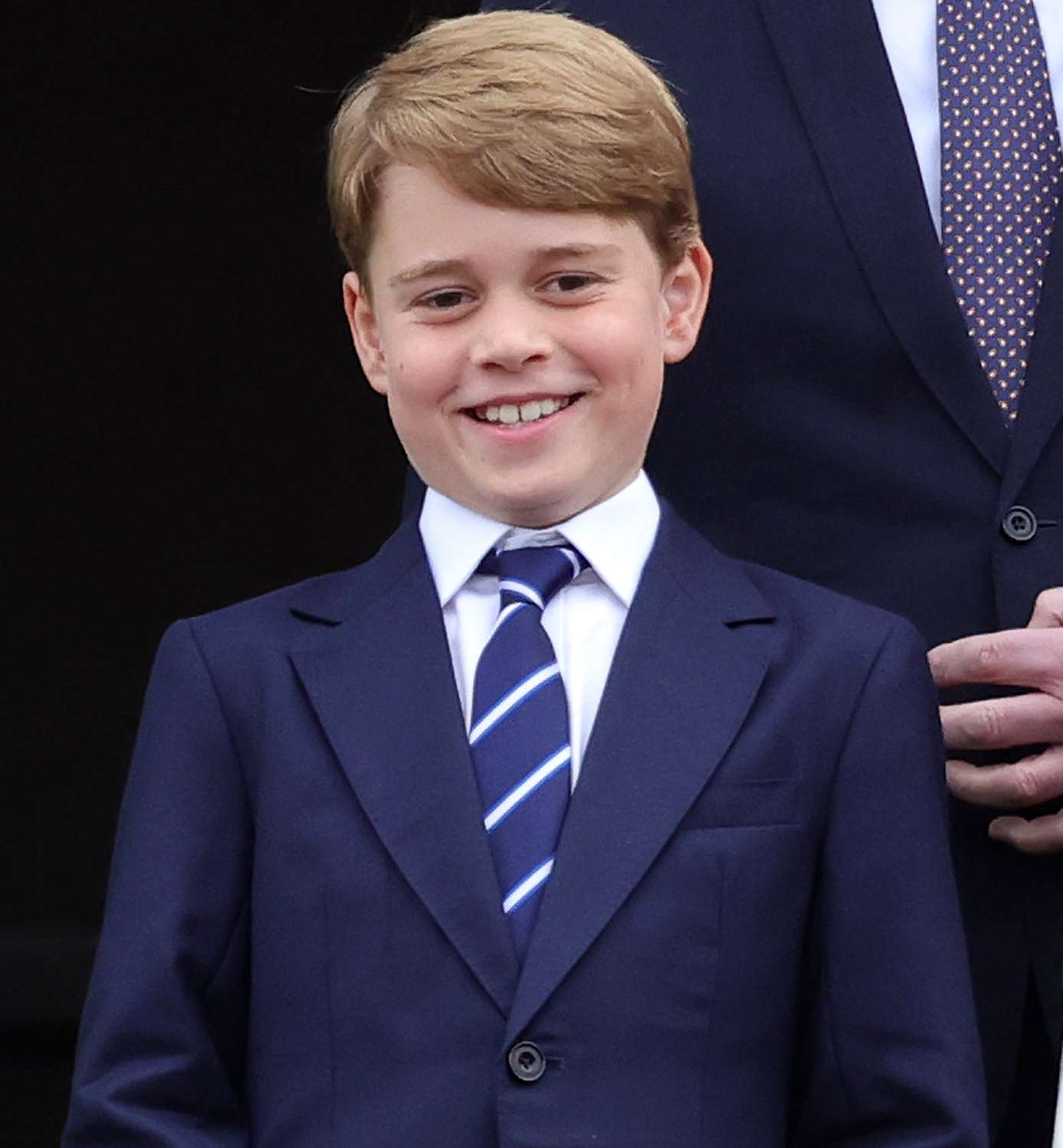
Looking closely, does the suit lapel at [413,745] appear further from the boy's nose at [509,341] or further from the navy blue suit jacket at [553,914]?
the boy's nose at [509,341]

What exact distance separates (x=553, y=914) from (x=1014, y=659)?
436 millimetres

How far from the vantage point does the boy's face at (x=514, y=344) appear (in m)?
2.00

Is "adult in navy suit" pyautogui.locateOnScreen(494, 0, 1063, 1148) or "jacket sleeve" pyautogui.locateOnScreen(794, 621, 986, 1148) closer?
"jacket sleeve" pyautogui.locateOnScreen(794, 621, 986, 1148)

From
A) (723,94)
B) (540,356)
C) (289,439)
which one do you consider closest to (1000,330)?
(723,94)

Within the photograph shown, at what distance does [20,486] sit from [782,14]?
2.72 metres

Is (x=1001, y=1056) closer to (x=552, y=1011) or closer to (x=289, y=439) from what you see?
(x=552, y=1011)

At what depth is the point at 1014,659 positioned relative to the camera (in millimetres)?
2189

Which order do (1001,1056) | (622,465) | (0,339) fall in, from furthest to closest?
(0,339)
(1001,1056)
(622,465)

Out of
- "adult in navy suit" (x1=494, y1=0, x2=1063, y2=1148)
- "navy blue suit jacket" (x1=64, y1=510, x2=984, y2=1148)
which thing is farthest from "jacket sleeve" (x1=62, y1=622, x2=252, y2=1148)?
"adult in navy suit" (x1=494, y1=0, x2=1063, y2=1148)

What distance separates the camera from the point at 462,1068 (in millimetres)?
1938

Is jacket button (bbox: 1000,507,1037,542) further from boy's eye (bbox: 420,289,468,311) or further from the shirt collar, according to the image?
boy's eye (bbox: 420,289,468,311)

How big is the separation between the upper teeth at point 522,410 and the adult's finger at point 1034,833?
0.48 meters

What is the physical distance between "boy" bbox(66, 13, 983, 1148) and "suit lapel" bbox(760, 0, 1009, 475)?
0.27 metres

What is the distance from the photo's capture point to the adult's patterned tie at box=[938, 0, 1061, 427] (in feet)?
7.54
